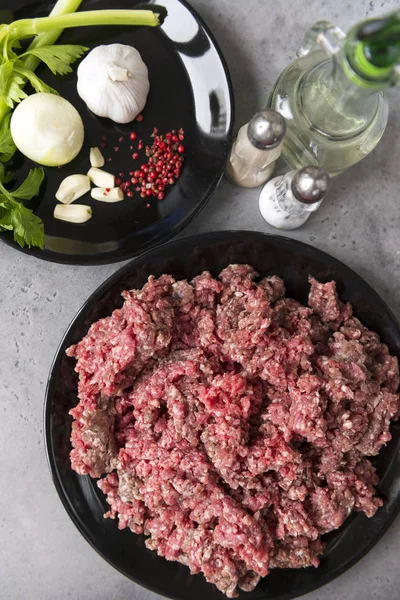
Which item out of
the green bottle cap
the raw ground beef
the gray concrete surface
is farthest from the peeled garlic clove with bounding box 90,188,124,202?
the green bottle cap

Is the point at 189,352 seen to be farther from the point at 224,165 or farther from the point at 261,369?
the point at 224,165

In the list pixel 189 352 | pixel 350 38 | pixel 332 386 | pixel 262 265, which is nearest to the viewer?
pixel 350 38

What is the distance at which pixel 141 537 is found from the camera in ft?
7.52

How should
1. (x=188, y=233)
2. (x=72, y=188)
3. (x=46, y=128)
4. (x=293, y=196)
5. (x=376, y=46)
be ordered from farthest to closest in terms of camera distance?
(x=188, y=233) < (x=72, y=188) < (x=46, y=128) < (x=293, y=196) < (x=376, y=46)

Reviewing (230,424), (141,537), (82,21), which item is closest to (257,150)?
(82,21)

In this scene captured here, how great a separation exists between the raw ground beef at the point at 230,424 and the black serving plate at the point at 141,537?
0.30 ft

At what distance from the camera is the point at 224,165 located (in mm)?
2354

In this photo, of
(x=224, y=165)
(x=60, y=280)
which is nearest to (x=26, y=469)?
(x=60, y=280)

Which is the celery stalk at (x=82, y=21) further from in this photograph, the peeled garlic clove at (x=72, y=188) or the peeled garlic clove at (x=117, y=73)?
the peeled garlic clove at (x=72, y=188)

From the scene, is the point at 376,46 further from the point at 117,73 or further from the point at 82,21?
the point at 82,21

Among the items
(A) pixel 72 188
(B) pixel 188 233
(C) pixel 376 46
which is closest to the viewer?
(C) pixel 376 46

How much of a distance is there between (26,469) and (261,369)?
125 cm

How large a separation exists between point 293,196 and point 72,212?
0.96 metres

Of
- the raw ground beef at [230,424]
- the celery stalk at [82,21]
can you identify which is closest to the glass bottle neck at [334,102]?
the raw ground beef at [230,424]
